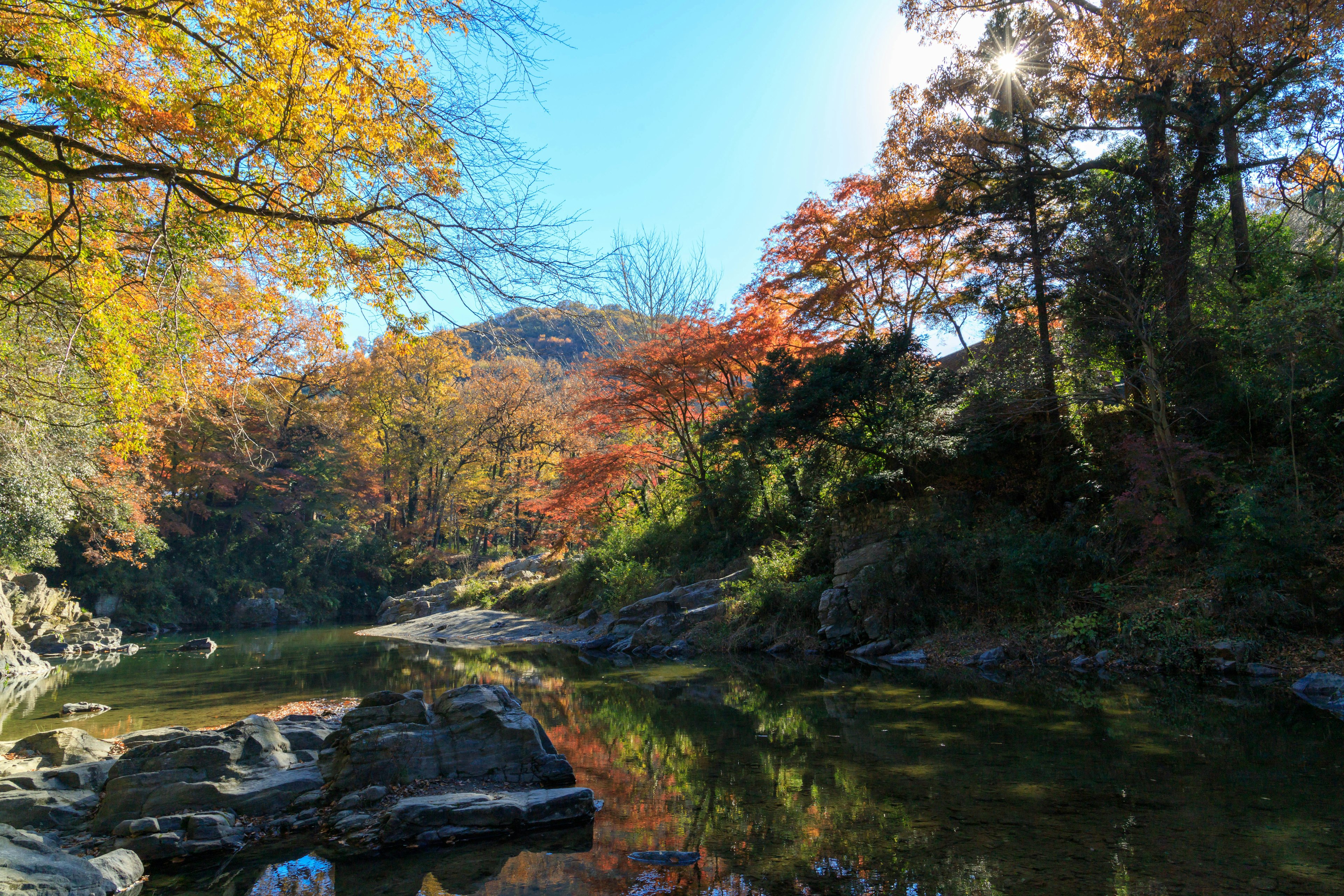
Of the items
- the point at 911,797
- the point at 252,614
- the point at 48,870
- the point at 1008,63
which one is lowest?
the point at 252,614

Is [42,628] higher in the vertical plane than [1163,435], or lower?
lower

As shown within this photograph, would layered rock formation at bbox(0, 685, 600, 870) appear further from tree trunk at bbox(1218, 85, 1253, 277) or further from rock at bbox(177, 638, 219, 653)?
Answer: rock at bbox(177, 638, 219, 653)

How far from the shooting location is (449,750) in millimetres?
5043

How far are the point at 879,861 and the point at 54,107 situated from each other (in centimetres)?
640

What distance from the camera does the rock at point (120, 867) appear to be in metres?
3.53

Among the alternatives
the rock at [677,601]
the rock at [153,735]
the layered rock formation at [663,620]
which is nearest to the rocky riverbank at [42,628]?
the rock at [153,735]

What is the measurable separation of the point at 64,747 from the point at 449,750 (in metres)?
3.47

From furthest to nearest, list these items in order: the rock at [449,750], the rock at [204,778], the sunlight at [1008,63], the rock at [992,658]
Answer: the sunlight at [1008,63] → the rock at [992,658] → the rock at [449,750] → the rock at [204,778]

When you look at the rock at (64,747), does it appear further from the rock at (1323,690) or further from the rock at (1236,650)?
the rock at (1236,650)

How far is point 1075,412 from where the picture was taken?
37.8ft

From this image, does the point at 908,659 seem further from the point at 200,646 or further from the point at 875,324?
the point at 200,646

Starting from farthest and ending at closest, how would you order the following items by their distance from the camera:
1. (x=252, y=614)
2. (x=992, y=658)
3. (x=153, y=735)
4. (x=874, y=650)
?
(x=252, y=614), (x=874, y=650), (x=992, y=658), (x=153, y=735)

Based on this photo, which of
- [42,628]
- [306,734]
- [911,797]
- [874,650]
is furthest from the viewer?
[42,628]

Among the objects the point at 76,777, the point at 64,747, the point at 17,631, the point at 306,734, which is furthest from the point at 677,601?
the point at 17,631
